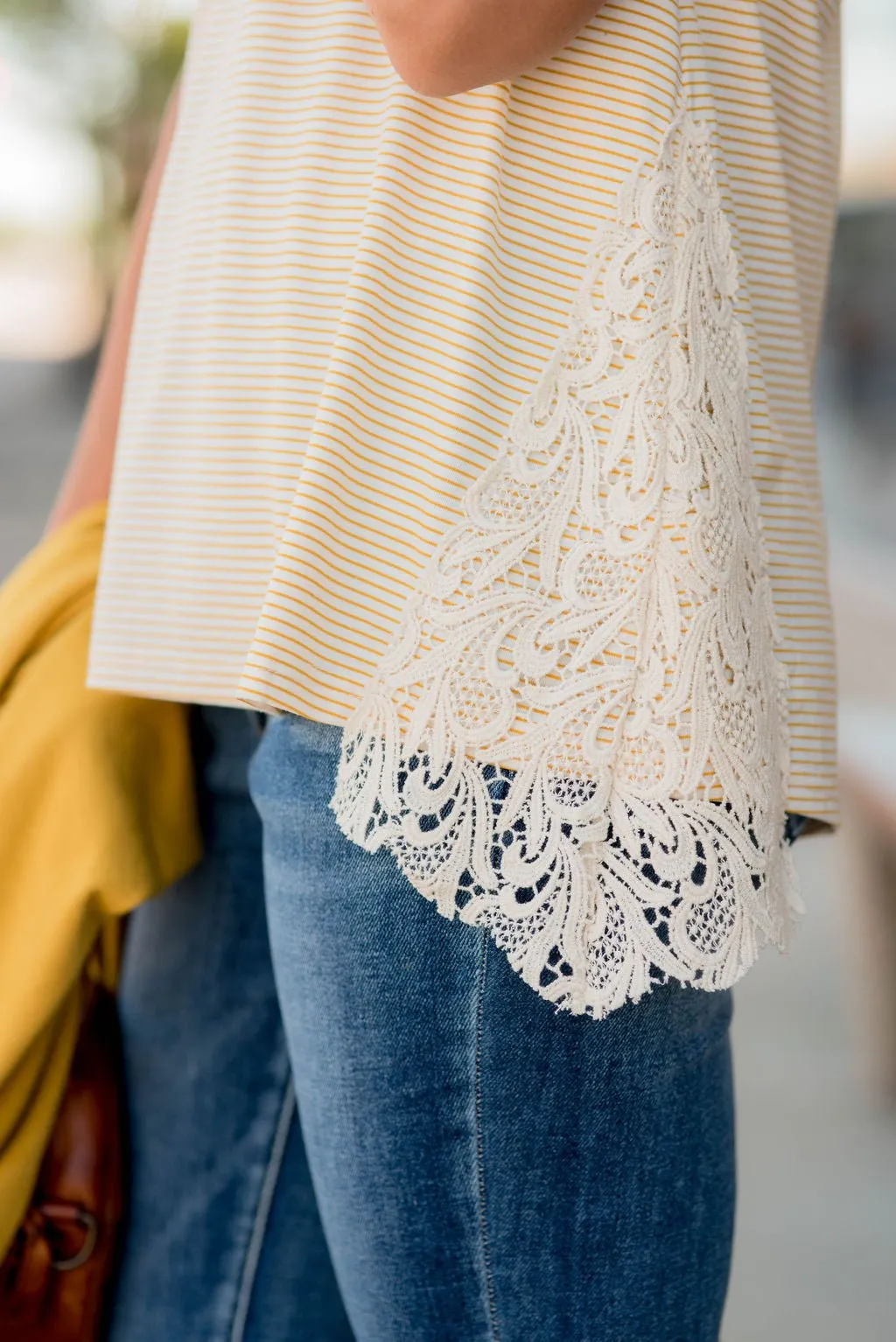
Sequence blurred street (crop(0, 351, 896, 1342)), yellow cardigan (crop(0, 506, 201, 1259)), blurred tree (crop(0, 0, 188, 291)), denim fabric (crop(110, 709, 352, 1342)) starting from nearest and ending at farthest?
yellow cardigan (crop(0, 506, 201, 1259)) < denim fabric (crop(110, 709, 352, 1342)) < blurred street (crop(0, 351, 896, 1342)) < blurred tree (crop(0, 0, 188, 291))

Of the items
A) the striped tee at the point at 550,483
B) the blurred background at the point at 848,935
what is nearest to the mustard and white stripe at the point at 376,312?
the striped tee at the point at 550,483

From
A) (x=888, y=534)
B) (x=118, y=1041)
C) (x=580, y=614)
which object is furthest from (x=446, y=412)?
(x=888, y=534)

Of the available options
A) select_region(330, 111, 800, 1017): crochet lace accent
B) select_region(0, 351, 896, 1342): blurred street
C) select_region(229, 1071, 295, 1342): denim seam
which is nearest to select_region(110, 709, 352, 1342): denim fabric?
select_region(229, 1071, 295, 1342): denim seam

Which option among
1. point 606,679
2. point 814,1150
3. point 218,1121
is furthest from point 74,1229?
point 814,1150

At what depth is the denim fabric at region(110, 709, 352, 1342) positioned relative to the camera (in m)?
0.91

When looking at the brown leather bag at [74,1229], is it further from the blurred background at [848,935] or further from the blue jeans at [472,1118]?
the blurred background at [848,935]

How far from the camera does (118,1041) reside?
0.98 m

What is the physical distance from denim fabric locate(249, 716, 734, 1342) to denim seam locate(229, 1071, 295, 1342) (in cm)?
23

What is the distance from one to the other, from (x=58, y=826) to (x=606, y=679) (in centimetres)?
40

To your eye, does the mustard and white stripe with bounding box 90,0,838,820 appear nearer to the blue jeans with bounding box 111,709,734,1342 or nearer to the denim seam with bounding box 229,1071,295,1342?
the blue jeans with bounding box 111,709,734,1342

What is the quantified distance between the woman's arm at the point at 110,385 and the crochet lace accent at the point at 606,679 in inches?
18.9

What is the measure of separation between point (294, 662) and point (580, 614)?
142 millimetres

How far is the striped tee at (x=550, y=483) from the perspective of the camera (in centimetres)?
62

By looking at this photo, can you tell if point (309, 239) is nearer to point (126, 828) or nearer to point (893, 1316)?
point (126, 828)
